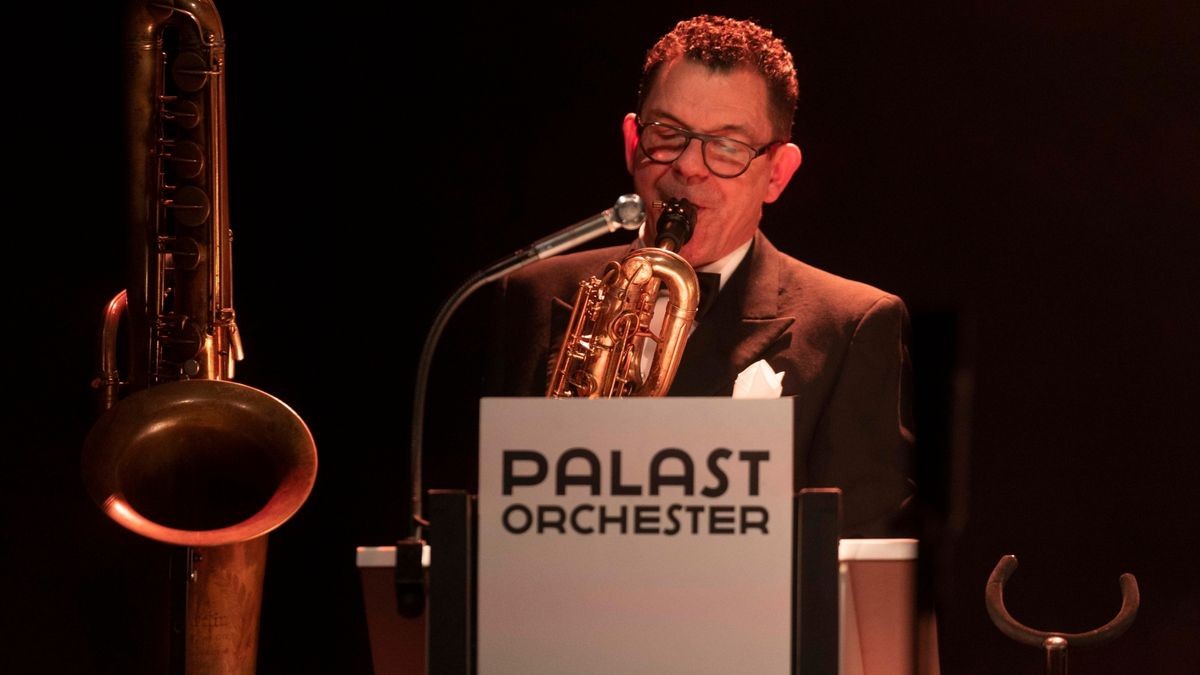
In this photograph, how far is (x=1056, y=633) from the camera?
2.54 meters

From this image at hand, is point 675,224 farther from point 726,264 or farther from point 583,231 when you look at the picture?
point 583,231

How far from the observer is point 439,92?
3910 mm

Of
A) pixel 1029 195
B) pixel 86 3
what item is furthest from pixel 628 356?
pixel 86 3

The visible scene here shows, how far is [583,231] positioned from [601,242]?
181cm

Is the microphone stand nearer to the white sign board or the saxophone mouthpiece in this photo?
the white sign board

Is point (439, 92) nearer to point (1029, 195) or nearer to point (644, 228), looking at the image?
point (644, 228)

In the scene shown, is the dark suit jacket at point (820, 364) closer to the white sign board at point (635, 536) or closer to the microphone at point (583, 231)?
the microphone at point (583, 231)

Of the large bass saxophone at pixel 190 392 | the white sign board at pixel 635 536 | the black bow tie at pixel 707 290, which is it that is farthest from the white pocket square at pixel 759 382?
the white sign board at pixel 635 536

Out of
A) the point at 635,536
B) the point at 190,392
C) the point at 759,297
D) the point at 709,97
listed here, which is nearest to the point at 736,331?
the point at 759,297

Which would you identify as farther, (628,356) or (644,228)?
(644,228)

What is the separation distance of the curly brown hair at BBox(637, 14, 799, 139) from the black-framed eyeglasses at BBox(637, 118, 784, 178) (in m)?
0.11

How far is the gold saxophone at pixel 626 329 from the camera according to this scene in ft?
9.29

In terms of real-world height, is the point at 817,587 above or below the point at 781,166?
below

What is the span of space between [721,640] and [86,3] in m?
2.98
